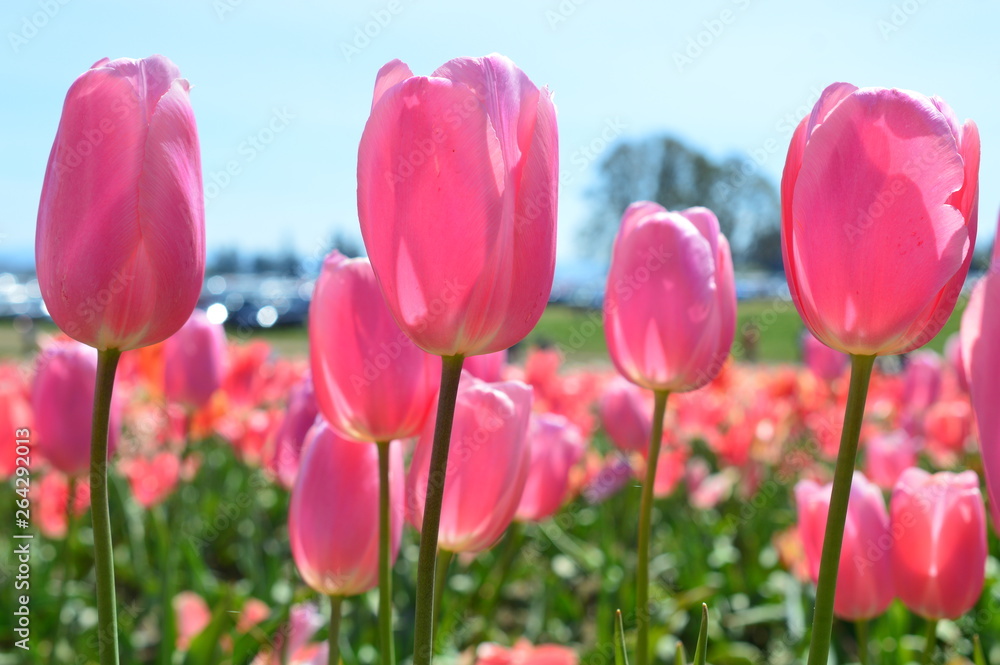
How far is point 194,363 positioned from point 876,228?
154cm

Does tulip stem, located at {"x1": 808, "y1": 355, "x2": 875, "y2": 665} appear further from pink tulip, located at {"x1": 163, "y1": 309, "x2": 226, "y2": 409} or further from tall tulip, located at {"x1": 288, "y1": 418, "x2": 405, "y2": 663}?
pink tulip, located at {"x1": 163, "y1": 309, "x2": 226, "y2": 409}

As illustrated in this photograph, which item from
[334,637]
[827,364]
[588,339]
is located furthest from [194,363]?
[588,339]

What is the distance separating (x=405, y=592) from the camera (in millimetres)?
2180

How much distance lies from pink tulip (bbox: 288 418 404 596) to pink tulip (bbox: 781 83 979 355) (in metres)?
0.42

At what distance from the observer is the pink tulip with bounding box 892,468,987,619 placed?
2.79 ft

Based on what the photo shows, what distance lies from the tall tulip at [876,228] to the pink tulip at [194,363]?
1.46 metres

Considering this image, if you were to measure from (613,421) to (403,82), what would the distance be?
187 centimetres

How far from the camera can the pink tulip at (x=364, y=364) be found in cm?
69

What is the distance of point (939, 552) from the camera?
85 cm

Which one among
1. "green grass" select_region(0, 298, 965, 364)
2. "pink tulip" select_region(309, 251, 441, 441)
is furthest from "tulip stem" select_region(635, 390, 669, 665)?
"green grass" select_region(0, 298, 965, 364)

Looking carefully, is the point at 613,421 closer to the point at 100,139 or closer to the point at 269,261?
the point at 100,139

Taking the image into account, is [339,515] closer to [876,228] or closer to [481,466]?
[481,466]

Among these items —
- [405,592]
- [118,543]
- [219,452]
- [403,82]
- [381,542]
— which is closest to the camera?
[403,82]

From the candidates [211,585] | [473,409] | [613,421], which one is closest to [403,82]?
[473,409]
